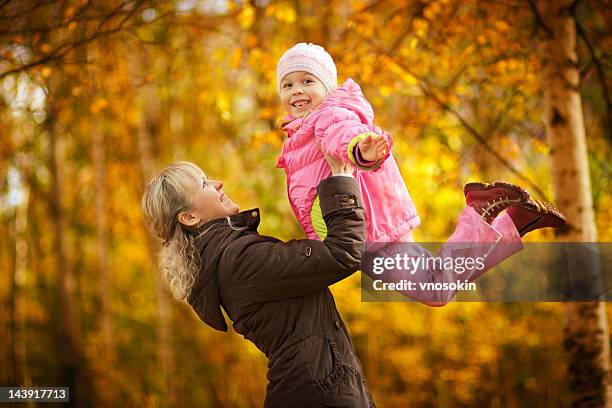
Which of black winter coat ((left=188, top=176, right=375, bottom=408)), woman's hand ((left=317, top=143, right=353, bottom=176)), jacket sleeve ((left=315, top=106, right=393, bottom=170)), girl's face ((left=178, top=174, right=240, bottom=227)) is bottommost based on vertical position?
black winter coat ((left=188, top=176, right=375, bottom=408))

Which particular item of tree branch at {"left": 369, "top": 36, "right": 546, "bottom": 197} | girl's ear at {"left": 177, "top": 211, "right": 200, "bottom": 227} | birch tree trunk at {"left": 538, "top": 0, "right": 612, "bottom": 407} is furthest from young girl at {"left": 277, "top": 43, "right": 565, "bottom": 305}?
tree branch at {"left": 369, "top": 36, "right": 546, "bottom": 197}

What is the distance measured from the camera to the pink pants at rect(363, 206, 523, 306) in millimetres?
2207

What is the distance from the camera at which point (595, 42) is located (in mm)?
4672

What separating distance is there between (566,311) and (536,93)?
6.83 ft

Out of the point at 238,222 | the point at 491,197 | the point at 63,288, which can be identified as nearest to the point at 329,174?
the point at 238,222

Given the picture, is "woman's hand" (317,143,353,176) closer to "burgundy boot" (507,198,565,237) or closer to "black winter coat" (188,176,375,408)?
"black winter coat" (188,176,375,408)

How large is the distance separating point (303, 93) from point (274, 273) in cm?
59

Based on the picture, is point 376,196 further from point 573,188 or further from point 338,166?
point 573,188

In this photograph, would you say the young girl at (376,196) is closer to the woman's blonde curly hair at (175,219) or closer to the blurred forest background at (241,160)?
the woman's blonde curly hair at (175,219)

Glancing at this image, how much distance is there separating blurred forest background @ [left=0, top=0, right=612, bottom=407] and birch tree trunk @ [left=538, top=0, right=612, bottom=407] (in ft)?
0.09

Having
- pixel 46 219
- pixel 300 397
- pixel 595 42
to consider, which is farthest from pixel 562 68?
pixel 46 219

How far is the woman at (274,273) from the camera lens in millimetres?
1857

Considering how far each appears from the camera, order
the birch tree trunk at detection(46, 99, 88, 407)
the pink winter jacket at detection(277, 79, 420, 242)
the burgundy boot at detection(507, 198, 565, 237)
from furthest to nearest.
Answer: the birch tree trunk at detection(46, 99, 88, 407), the burgundy boot at detection(507, 198, 565, 237), the pink winter jacket at detection(277, 79, 420, 242)

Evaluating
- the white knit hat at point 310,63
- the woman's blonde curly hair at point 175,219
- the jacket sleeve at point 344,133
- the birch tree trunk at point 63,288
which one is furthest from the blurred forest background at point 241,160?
the jacket sleeve at point 344,133
